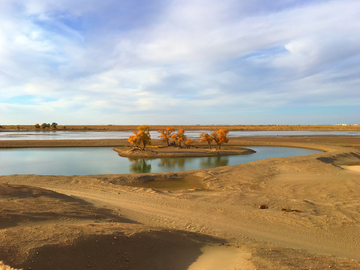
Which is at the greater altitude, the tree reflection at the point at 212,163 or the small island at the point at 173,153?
the small island at the point at 173,153

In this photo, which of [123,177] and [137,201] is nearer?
[137,201]

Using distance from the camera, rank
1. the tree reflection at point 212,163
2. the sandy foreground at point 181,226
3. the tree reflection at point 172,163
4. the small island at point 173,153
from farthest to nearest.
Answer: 1. the small island at point 173,153
2. the tree reflection at point 212,163
3. the tree reflection at point 172,163
4. the sandy foreground at point 181,226

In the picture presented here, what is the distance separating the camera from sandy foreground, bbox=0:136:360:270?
17.0 ft

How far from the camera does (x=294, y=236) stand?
8.57 metres

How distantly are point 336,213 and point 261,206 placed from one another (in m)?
3.26

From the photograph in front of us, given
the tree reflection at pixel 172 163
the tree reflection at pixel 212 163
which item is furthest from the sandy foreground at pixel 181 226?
the tree reflection at pixel 212 163

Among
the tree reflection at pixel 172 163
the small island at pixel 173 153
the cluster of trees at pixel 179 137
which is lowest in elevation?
the tree reflection at pixel 172 163

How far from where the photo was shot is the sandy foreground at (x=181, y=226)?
17.0ft

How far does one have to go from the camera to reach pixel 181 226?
9008 millimetres

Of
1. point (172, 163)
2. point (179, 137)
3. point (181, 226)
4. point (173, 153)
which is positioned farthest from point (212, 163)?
point (181, 226)

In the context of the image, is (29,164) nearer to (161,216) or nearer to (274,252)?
(161,216)

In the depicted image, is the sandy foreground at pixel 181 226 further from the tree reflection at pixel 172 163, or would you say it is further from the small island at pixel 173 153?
the small island at pixel 173 153

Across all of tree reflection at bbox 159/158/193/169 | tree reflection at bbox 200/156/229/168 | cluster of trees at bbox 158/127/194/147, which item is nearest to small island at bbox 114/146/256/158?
tree reflection at bbox 159/158/193/169

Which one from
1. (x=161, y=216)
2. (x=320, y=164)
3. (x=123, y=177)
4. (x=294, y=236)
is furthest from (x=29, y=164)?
(x=320, y=164)
